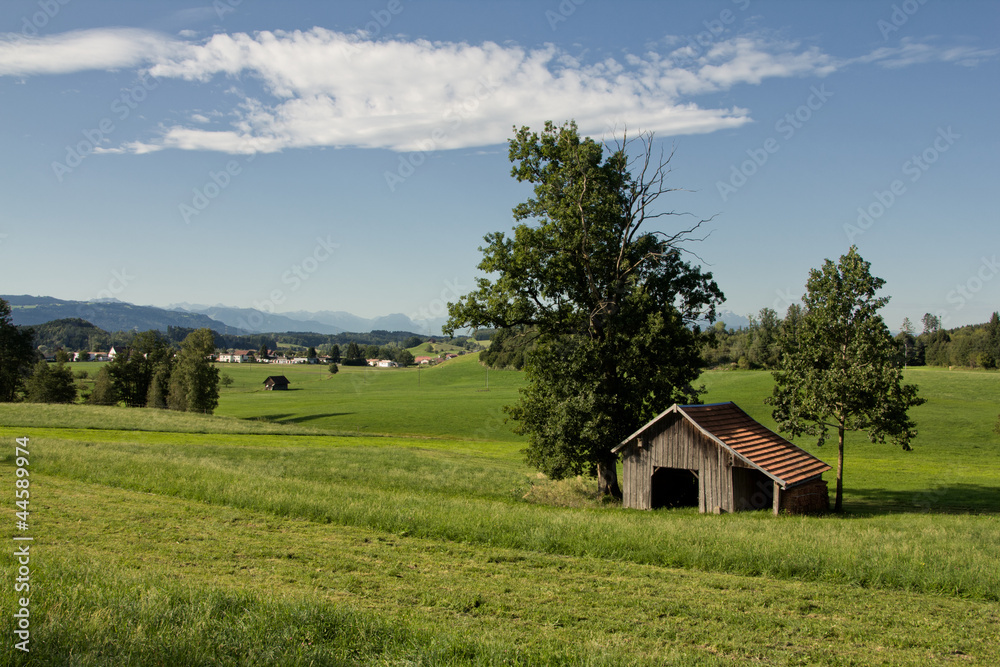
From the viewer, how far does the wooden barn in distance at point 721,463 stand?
77.3ft

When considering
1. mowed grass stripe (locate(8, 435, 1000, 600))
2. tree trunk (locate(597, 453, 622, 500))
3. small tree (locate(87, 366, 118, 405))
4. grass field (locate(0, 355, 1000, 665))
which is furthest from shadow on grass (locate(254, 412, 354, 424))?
tree trunk (locate(597, 453, 622, 500))

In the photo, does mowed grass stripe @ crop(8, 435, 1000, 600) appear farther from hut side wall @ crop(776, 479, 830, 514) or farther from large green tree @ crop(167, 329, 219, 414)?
large green tree @ crop(167, 329, 219, 414)

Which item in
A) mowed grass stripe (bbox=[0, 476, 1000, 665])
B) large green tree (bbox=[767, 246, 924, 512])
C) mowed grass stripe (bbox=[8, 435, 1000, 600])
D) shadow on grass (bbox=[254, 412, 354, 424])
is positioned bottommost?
shadow on grass (bbox=[254, 412, 354, 424])

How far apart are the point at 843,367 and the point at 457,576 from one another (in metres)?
22.9

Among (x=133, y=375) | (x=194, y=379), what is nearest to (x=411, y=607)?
(x=194, y=379)

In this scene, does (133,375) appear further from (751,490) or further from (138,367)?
(751,490)

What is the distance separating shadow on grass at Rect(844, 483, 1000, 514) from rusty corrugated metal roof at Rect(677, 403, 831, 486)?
12.6 ft

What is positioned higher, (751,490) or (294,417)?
(751,490)

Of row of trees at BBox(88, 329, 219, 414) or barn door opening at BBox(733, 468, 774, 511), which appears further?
row of trees at BBox(88, 329, 219, 414)

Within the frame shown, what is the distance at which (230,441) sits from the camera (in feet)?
148

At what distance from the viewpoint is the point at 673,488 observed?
28.0 meters

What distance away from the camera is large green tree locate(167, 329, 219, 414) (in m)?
79.7

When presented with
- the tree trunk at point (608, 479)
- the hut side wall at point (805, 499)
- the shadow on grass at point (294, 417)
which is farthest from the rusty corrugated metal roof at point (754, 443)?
the shadow on grass at point (294, 417)

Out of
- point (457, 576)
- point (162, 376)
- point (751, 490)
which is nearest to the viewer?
point (457, 576)
